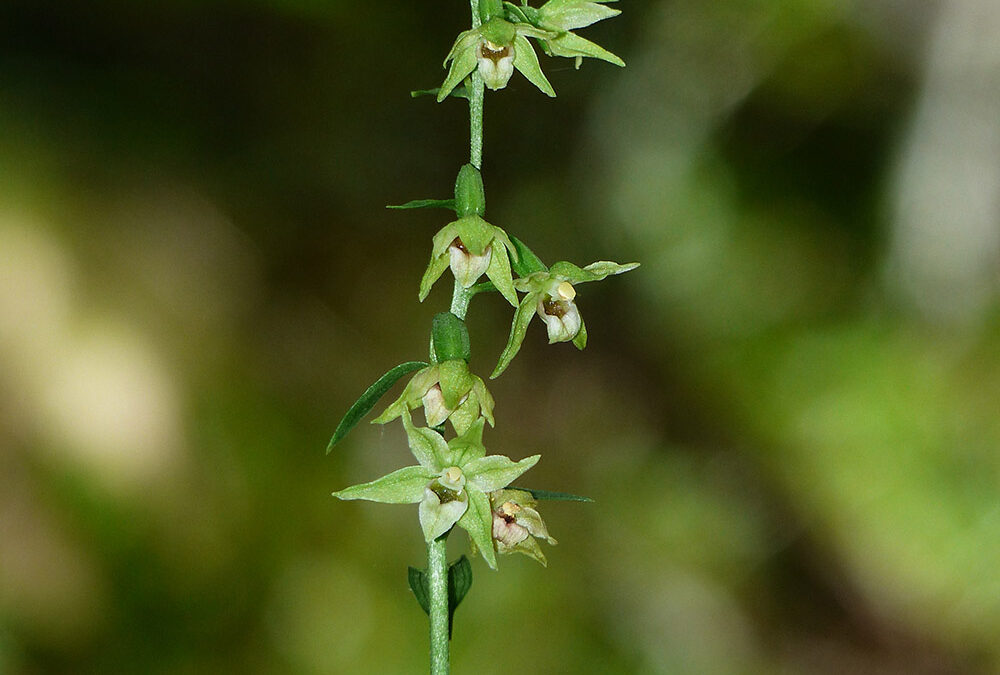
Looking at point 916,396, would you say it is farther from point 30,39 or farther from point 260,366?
point 30,39

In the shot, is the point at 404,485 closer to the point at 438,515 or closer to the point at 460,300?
the point at 438,515

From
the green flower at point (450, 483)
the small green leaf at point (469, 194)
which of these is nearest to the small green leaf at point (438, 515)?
the green flower at point (450, 483)

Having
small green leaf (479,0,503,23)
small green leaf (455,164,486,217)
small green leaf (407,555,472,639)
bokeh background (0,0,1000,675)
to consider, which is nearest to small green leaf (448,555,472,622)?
small green leaf (407,555,472,639)

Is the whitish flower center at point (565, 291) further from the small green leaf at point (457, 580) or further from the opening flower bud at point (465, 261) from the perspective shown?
the small green leaf at point (457, 580)

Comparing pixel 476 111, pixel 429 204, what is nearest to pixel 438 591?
pixel 429 204

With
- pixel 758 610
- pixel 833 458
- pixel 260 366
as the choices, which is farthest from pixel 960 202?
pixel 260 366
